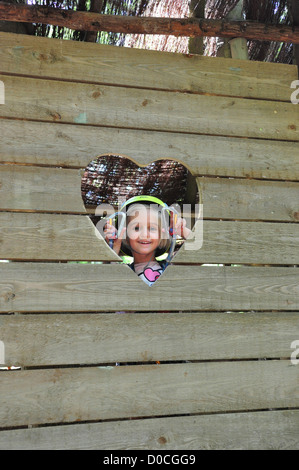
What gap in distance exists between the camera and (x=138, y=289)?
2119 millimetres

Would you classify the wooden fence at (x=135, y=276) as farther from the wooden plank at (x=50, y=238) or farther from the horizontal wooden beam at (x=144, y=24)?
the horizontal wooden beam at (x=144, y=24)

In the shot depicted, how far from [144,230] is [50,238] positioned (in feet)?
2.50

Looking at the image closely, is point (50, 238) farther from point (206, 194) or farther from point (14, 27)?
point (14, 27)

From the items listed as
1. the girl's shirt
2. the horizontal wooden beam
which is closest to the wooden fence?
the horizontal wooden beam

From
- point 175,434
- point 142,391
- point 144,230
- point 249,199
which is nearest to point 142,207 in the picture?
point 144,230

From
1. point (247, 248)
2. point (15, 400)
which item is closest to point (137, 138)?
point (247, 248)

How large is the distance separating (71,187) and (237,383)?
116 cm

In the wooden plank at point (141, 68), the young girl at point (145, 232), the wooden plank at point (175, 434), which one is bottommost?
the wooden plank at point (175, 434)

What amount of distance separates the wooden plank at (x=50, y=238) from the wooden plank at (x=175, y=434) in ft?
2.33

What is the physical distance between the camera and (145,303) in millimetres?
2115

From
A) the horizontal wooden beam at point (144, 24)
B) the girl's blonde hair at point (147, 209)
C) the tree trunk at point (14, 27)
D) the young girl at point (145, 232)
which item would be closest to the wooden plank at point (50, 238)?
the young girl at point (145, 232)

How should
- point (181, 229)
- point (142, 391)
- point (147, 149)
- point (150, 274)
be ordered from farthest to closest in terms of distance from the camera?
1. point (150, 274)
2. point (181, 229)
3. point (147, 149)
4. point (142, 391)

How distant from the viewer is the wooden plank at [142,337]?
1.98 m

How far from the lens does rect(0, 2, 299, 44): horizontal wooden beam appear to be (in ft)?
7.67
